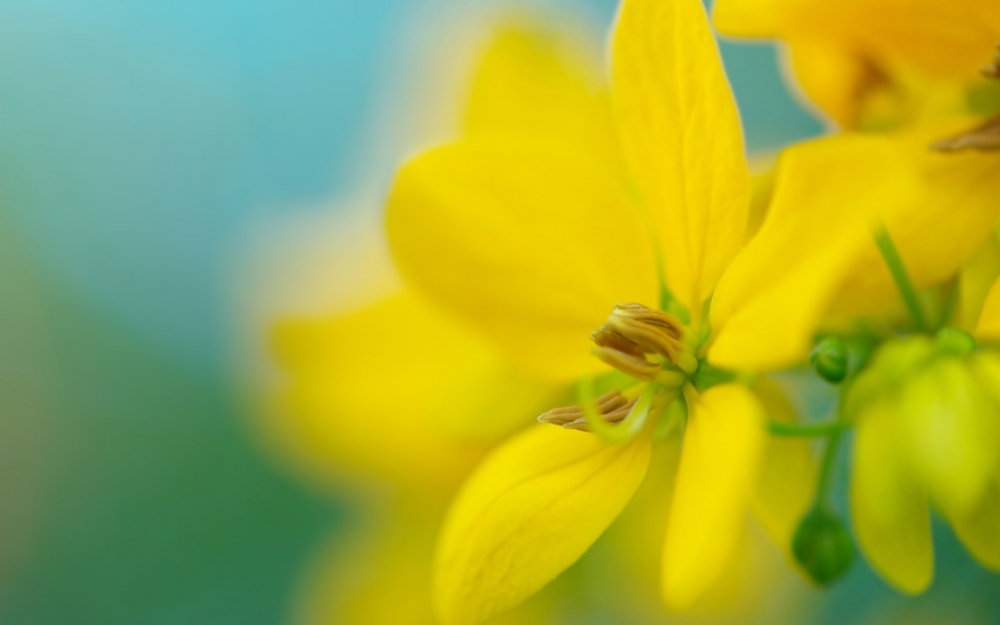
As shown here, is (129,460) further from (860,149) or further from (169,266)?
(860,149)

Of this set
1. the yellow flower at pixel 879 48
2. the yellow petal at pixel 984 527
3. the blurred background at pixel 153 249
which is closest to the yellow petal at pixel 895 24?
the yellow flower at pixel 879 48

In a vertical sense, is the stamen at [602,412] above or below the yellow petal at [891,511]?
above

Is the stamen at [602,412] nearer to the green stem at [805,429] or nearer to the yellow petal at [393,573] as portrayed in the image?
the green stem at [805,429]

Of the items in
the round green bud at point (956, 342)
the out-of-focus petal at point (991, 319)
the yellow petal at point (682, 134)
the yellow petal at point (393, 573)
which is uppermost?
the yellow petal at point (682, 134)

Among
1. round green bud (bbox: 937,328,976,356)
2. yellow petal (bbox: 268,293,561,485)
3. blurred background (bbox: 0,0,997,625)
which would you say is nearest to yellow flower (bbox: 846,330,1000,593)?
round green bud (bbox: 937,328,976,356)

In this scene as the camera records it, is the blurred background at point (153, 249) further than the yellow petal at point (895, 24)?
Yes

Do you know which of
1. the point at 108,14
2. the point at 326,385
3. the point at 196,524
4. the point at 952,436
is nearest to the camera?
the point at 952,436

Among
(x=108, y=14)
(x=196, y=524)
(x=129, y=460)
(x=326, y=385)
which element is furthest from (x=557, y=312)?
(x=108, y=14)

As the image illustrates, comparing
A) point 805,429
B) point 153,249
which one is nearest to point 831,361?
point 805,429
